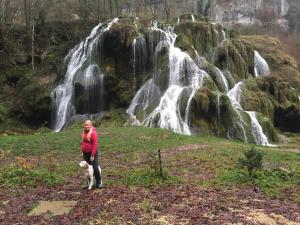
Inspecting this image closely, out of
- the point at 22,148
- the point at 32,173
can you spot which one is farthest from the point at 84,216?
the point at 22,148

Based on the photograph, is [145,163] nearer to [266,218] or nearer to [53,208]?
[53,208]

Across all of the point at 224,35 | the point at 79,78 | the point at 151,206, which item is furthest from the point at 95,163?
the point at 224,35

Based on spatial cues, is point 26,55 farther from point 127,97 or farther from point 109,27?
point 127,97

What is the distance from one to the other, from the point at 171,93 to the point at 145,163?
18.6m

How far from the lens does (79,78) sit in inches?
1663

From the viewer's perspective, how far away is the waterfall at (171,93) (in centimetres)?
3366

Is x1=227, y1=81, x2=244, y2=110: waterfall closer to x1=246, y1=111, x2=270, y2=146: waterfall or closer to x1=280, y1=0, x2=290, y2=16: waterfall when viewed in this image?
x1=246, y1=111, x2=270, y2=146: waterfall

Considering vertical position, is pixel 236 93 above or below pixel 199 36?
below

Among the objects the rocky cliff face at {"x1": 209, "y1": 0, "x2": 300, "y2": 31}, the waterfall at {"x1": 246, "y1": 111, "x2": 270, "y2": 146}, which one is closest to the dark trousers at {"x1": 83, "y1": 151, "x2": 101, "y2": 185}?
the waterfall at {"x1": 246, "y1": 111, "x2": 270, "y2": 146}

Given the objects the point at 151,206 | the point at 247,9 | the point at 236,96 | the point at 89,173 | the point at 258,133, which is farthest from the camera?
the point at 247,9

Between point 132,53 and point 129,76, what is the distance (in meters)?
2.30

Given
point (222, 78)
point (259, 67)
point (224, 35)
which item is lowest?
point (222, 78)

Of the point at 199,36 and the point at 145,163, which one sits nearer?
the point at 145,163

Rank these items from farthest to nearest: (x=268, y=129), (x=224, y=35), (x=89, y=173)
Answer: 1. (x=224, y=35)
2. (x=268, y=129)
3. (x=89, y=173)
